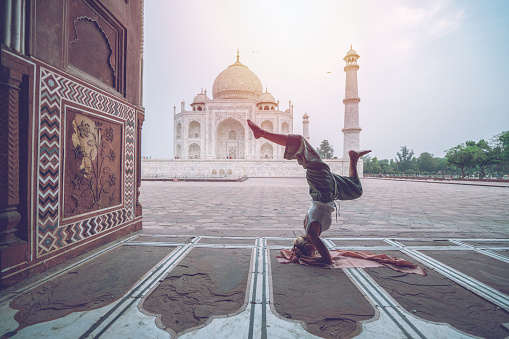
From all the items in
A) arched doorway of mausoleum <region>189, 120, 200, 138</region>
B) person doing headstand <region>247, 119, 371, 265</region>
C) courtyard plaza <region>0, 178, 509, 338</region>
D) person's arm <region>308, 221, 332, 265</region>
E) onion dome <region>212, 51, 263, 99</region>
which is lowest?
courtyard plaza <region>0, 178, 509, 338</region>

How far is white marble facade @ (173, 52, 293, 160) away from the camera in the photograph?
25641 millimetres

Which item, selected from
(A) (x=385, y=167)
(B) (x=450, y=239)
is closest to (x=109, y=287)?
(B) (x=450, y=239)

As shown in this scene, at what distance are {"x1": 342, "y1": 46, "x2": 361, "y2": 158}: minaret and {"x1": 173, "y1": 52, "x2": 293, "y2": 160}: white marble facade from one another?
26.2ft

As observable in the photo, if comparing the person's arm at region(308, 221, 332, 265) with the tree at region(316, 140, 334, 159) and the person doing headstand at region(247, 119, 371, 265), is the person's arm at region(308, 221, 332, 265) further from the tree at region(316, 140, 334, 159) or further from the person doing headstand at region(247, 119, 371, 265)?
the tree at region(316, 140, 334, 159)

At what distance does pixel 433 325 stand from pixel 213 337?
0.94 meters

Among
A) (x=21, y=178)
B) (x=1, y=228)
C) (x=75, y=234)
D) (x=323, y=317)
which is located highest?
(x=21, y=178)

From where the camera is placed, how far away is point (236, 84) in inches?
1104

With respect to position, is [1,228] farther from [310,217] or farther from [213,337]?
[310,217]

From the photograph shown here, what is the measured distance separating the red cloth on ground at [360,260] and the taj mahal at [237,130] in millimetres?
17930

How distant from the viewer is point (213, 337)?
1.03m

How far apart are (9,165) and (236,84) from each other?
28116 mm

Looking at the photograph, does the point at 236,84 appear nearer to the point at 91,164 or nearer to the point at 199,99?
the point at 199,99

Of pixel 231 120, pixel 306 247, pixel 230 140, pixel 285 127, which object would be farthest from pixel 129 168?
pixel 285 127

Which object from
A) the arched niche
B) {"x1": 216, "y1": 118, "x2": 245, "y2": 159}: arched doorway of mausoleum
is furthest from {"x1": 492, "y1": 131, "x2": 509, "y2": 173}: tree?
the arched niche
